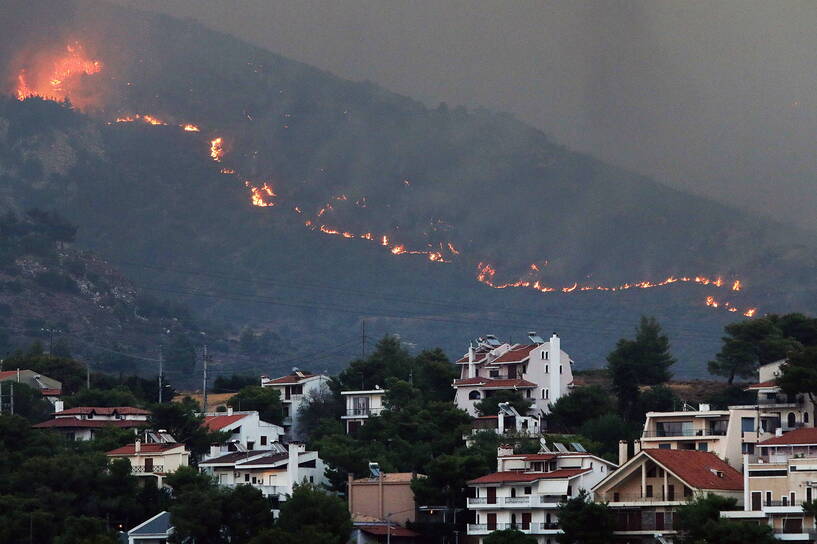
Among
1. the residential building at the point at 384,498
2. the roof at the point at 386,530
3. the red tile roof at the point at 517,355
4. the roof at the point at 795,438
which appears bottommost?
the roof at the point at 386,530

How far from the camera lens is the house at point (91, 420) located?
127438 mm

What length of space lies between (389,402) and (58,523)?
107ft

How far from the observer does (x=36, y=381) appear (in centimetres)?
14988

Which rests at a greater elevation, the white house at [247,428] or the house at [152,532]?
the white house at [247,428]

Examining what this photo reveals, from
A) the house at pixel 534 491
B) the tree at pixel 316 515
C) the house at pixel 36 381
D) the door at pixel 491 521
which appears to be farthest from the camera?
the house at pixel 36 381

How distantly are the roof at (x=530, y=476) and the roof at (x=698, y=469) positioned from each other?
527 cm

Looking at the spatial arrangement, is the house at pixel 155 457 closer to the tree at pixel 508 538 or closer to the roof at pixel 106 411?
the roof at pixel 106 411

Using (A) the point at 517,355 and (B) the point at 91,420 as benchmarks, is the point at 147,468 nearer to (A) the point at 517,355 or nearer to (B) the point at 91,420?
(B) the point at 91,420

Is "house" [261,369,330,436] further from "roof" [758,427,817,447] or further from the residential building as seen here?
"roof" [758,427,817,447]

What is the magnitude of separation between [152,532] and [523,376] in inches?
1562

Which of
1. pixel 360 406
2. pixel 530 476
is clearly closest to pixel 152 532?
pixel 530 476

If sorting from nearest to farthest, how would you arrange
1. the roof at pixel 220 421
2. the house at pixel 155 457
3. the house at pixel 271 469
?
the house at pixel 271 469, the house at pixel 155 457, the roof at pixel 220 421

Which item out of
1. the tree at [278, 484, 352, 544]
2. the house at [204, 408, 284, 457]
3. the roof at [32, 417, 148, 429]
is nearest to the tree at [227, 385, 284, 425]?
the house at [204, 408, 284, 457]

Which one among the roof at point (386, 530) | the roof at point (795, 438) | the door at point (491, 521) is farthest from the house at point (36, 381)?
the roof at point (795, 438)
